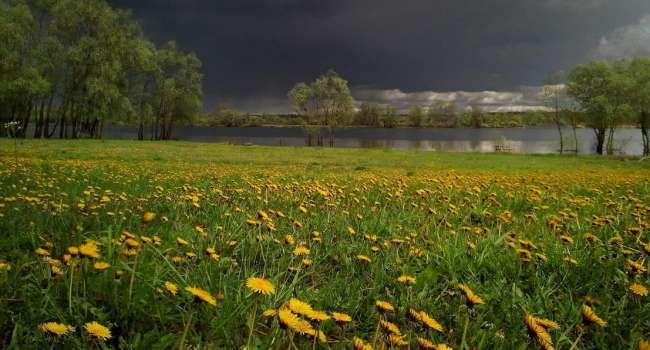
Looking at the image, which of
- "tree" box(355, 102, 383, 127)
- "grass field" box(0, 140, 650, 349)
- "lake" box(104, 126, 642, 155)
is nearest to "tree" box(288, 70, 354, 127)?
"lake" box(104, 126, 642, 155)

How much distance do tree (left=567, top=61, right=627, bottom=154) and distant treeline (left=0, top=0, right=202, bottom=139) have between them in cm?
6381

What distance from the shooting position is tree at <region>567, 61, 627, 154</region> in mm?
50438

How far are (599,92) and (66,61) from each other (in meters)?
73.0

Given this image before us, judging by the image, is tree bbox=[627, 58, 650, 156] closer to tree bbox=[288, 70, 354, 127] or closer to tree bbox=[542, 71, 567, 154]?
tree bbox=[542, 71, 567, 154]

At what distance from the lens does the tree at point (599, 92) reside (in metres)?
50.4

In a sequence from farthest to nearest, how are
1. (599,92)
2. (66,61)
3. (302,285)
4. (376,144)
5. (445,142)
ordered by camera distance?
(445,142)
(376,144)
(599,92)
(66,61)
(302,285)

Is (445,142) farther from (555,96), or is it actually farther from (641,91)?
(641,91)

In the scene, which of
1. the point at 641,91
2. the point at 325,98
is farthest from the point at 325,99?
the point at 641,91

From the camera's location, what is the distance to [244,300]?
2018 mm

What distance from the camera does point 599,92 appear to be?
5312 centimetres

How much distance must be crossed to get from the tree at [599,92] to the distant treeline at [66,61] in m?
63.8

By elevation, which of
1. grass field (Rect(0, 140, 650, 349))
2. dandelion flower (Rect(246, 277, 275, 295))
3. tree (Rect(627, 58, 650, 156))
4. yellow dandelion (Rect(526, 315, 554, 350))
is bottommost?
grass field (Rect(0, 140, 650, 349))

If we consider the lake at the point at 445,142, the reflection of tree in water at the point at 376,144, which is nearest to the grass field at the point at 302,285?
the lake at the point at 445,142

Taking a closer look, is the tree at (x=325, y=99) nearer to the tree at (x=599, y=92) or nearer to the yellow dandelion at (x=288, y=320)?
the tree at (x=599, y=92)
